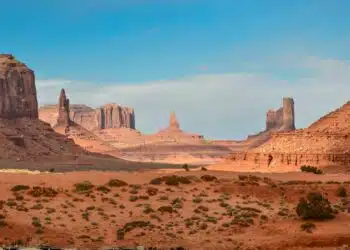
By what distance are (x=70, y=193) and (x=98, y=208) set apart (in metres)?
3.16

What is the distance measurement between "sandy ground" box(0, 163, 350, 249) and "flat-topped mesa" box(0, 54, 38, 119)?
93643 millimetres

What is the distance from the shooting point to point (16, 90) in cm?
13912

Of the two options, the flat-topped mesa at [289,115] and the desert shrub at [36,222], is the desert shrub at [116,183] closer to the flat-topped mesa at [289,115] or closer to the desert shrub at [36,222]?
the desert shrub at [36,222]

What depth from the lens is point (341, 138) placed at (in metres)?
73.1

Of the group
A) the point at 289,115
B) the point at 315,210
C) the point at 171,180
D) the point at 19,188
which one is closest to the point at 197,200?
the point at 171,180

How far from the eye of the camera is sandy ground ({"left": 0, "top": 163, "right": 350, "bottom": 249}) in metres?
30.9

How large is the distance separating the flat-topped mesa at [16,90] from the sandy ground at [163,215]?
9364 cm

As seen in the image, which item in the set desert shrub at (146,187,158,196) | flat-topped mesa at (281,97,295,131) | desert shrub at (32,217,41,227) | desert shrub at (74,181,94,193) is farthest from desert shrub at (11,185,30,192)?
flat-topped mesa at (281,97,295,131)

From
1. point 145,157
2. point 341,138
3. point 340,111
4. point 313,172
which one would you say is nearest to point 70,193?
point 313,172

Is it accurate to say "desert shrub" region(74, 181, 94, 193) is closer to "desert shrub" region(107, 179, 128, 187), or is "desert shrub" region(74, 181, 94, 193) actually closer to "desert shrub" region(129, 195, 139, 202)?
"desert shrub" region(107, 179, 128, 187)

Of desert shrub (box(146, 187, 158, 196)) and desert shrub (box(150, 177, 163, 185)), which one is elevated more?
desert shrub (box(150, 177, 163, 185))

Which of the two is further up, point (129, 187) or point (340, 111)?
point (340, 111)

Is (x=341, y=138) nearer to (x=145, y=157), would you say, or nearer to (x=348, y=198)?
(x=348, y=198)

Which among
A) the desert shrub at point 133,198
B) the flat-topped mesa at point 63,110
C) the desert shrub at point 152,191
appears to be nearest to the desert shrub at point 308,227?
the desert shrub at point 133,198
